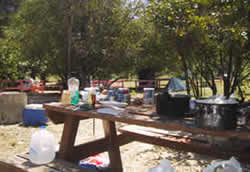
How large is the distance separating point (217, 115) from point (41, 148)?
1.91 metres

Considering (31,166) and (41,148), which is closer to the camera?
(31,166)

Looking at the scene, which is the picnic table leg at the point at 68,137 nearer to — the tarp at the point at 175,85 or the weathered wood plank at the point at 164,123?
the weathered wood plank at the point at 164,123

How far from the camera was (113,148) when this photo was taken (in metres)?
3.69

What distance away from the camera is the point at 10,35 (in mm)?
14367

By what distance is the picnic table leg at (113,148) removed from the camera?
3609mm

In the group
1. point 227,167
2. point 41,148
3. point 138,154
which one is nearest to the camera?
point 227,167

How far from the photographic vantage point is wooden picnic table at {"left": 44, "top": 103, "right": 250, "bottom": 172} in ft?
7.38

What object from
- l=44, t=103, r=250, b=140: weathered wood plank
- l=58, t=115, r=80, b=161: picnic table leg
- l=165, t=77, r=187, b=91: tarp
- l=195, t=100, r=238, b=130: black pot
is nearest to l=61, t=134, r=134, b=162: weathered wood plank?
l=58, t=115, r=80, b=161: picnic table leg

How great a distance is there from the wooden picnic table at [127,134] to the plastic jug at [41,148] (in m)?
0.22

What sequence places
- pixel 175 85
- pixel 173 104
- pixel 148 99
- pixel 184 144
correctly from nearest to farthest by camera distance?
pixel 173 104 < pixel 148 99 < pixel 184 144 < pixel 175 85

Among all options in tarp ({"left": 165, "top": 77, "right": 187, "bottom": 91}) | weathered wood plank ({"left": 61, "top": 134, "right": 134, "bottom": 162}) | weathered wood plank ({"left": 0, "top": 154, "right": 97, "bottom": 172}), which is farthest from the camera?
tarp ({"left": 165, "top": 77, "right": 187, "bottom": 91})

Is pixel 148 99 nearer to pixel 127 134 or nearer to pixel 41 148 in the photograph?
pixel 127 134

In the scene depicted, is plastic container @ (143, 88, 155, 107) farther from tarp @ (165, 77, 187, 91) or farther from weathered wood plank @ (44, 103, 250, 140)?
tarp @ (165, 77, 187, 91)

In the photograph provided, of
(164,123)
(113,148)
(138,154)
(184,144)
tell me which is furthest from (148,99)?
(138,154)
